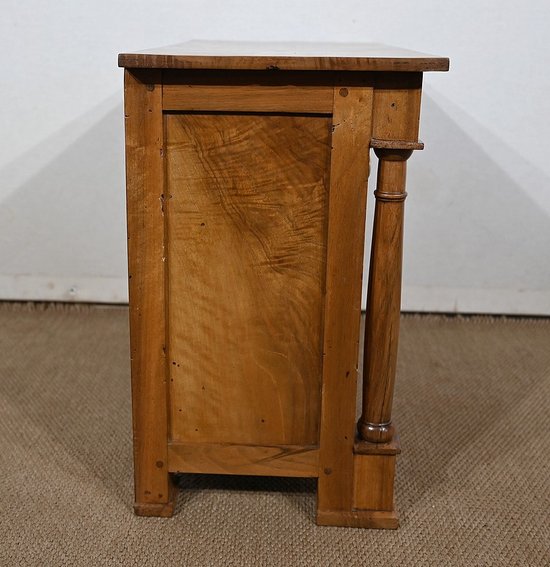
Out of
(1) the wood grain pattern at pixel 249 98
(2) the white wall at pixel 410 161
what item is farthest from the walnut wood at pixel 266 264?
(2) the white wall at pixel 410 161

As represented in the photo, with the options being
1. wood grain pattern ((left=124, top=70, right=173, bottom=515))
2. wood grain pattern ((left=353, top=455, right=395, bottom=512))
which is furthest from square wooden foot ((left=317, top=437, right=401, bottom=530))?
wood grain pattern ((left=124, top=70, right=173, bottom=515))

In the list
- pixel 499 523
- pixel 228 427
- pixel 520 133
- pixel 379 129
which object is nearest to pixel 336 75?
pixel 379 129

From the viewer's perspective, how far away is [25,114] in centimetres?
245

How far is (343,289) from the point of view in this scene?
55.1 inches

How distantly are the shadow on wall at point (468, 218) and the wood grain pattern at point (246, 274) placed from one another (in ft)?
3.55

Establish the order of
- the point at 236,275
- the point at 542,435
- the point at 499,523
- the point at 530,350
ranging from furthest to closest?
the point at 530,350, the point at 542,435, the point at 499,523, the point at 236,275

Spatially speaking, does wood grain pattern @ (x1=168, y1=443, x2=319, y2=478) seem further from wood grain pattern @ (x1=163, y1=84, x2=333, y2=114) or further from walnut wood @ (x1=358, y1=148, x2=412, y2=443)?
wood grain pattern @ (x1=163, y1=84, x2=333, y2=114)

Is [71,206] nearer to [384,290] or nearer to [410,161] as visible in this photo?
[410,161]

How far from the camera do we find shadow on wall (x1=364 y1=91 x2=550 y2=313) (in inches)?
95.9

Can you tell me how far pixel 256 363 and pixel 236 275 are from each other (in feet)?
0.50

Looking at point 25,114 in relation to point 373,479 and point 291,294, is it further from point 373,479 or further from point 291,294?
point 373,479

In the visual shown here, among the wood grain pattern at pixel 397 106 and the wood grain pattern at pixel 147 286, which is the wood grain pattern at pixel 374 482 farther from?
the wood grain pattern at pixel 397 106

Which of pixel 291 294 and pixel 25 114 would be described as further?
pixel 25 114

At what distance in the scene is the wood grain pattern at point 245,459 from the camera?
4.90 ft
